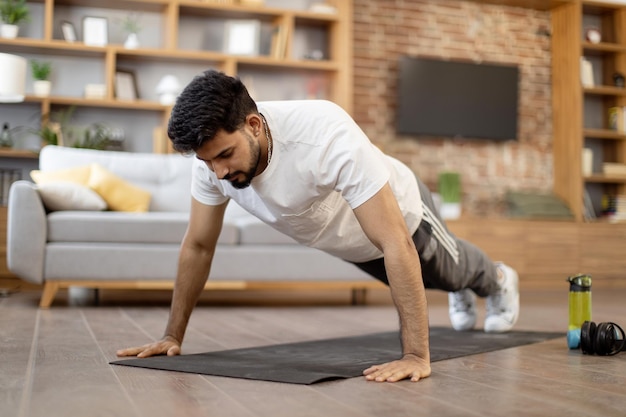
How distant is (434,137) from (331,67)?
1.26 m

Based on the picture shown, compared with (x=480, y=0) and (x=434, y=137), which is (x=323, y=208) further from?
(x=480, y=0)

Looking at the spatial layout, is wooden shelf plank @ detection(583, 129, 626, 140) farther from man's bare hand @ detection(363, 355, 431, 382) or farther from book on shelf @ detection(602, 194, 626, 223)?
man's bare hand @ detection(363, 355, 431, 382)

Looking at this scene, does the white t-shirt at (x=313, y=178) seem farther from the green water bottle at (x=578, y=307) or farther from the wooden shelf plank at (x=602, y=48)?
the wooden shelf plank at (x=602, y=48)

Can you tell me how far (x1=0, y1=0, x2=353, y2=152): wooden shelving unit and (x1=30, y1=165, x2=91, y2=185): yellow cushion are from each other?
1.41 meters

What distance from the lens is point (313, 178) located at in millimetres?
1957

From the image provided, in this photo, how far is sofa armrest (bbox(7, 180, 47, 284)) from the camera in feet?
12.9

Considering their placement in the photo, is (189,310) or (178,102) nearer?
(178,102)

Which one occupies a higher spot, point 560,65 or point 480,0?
point 480,0

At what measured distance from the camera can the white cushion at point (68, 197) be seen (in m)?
4.09

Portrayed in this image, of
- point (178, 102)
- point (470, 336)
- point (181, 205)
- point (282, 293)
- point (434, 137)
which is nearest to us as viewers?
point (178, 102)

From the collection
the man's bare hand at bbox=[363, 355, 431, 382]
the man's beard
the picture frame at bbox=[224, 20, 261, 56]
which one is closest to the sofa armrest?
the man's beard

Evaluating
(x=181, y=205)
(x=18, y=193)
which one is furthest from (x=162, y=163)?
(x=18, y=193)

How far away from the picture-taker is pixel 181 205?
15.9ft

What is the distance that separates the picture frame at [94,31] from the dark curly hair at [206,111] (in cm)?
438
